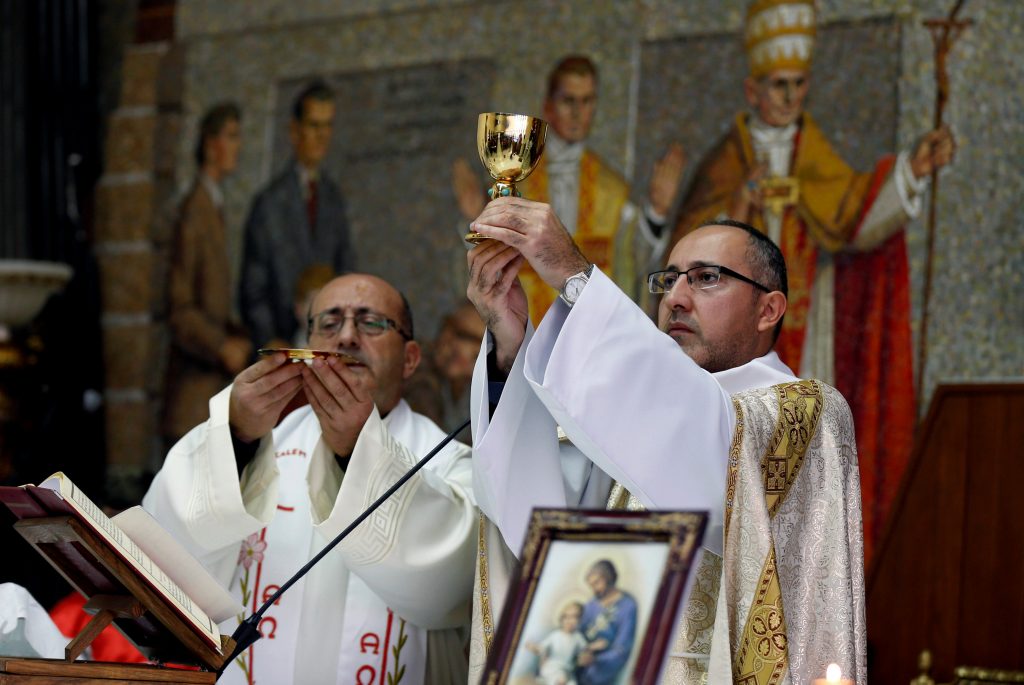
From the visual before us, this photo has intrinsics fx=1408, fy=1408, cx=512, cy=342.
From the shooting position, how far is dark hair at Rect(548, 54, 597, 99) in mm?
7172

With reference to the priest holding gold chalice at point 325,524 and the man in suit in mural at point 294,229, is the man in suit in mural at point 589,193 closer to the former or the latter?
the man in suit in mural at point 294,229

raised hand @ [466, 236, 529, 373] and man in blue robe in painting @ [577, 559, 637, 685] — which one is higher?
raised hand @ [466, 236, 529, 373]

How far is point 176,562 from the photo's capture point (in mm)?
3270

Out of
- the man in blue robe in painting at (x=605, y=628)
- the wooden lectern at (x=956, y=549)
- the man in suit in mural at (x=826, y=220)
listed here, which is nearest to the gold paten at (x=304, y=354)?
the man in blue robe in painting at (x=605, y=628)

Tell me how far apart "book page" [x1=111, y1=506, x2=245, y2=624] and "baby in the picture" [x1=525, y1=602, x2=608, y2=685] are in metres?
1.36

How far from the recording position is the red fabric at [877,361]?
20.1 feet

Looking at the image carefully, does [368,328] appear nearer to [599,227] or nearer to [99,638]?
[99,638]

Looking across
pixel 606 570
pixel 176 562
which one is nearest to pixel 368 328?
pixel 176 562

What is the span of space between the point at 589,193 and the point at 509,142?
162 inches

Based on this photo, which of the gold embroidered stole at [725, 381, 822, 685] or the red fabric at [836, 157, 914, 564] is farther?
the red fabric at [836, 157, 914, 564]

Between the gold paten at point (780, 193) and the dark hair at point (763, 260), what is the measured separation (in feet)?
9.22

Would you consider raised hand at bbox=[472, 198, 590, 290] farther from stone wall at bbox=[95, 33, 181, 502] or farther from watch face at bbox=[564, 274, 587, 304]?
stone wall at bbox=[95, 33, 181, 502]

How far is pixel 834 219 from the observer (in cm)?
655

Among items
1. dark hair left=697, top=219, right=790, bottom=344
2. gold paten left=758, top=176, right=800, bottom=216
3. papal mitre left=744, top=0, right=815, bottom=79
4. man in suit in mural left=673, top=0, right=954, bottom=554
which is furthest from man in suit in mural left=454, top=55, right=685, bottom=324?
dark hair left=697, top=219, right=790, bottom=344
